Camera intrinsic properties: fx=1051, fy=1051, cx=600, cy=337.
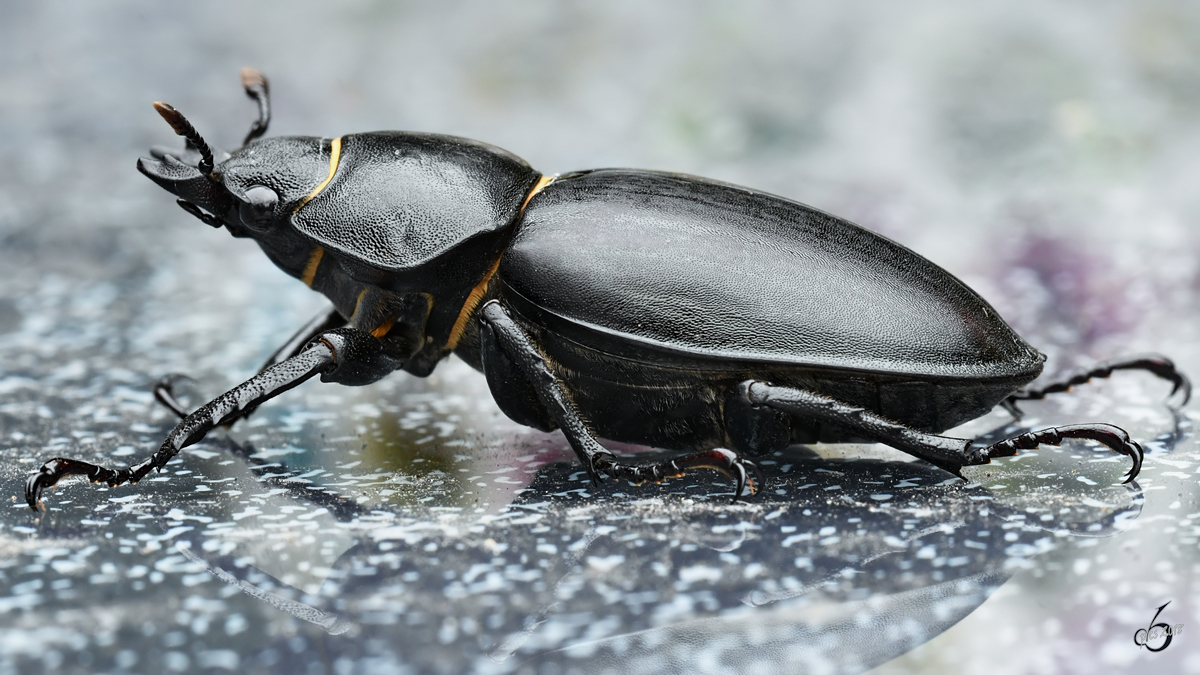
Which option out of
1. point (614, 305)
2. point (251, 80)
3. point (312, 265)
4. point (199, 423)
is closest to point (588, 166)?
point (251, 80)

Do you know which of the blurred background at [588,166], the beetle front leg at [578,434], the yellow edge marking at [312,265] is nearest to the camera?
the blurred background at [588,166]

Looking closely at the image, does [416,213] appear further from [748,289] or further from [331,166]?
[748,289]

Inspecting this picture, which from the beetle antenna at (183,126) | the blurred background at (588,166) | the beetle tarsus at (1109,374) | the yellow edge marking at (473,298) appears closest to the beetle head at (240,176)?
the beetle antenna at (183,126)

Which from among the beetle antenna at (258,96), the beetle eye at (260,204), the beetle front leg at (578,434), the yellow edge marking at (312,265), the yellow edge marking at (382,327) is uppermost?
the beetle antenna at (258,96)

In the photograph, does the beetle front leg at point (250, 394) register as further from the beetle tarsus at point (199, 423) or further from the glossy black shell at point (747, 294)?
the glossy black shell at point (747, 294)

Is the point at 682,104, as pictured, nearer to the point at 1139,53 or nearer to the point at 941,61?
the point at 941,61

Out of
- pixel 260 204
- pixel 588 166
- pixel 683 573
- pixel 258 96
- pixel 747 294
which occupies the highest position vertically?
pixel 588 166

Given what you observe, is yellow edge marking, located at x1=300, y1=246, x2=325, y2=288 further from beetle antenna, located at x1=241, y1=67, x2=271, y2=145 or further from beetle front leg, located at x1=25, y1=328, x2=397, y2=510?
beetle antenna, located at x1=241, y1=67, x2=271, y2=145
